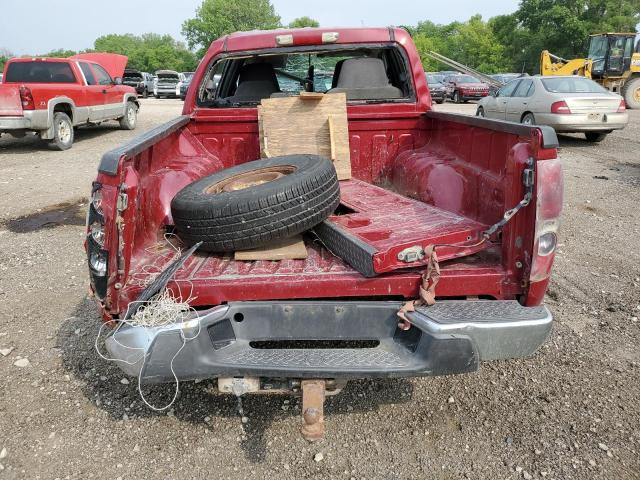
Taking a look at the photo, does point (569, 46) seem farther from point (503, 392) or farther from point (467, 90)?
point (503, 392)

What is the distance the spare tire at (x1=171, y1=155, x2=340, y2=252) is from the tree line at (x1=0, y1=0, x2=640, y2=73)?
46381 millimetres

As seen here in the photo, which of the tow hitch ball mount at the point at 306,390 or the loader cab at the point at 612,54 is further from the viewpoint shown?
the loader cab at the point at 612,54

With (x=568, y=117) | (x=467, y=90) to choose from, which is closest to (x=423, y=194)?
(x=568, y=117)

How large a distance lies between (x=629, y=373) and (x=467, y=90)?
2358 cm

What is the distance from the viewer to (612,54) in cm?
2080

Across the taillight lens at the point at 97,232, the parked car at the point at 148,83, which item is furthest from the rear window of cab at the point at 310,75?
the parked car at the point at 148,83

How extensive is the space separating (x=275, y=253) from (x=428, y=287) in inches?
29.4

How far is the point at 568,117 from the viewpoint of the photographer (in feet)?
36.2

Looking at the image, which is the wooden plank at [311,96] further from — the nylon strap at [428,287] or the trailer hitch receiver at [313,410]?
the trailer hitch receiver at [313,410]

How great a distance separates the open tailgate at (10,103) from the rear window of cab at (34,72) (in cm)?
145

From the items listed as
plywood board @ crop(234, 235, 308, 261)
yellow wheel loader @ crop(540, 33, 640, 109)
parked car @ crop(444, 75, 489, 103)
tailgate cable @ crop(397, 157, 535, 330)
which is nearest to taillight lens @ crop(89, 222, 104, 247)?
plywood board @ crop(234, 235, 308, 261)

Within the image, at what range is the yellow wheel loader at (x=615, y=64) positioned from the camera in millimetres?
20062

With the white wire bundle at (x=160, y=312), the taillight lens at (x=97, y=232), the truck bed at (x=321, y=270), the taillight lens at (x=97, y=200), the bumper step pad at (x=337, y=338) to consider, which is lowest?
the bumper step pad at (x=337, y=338)

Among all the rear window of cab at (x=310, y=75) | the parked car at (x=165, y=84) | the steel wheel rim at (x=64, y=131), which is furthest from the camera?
the parked car at (x=165, y=84)
